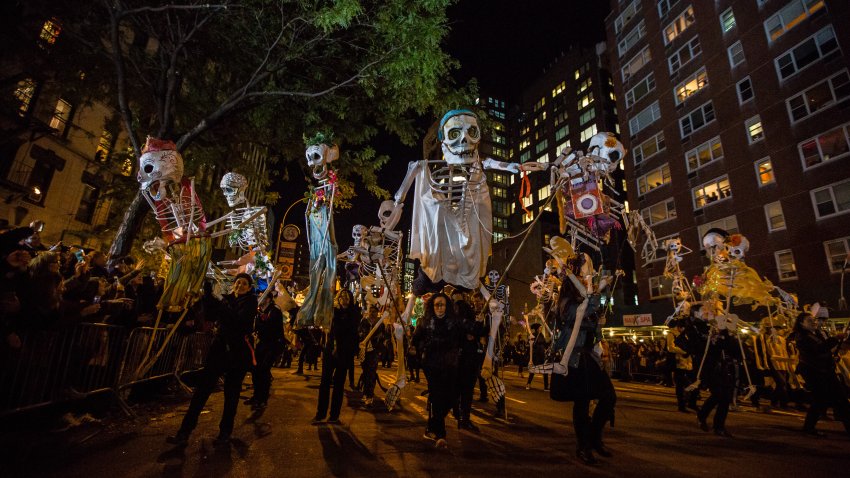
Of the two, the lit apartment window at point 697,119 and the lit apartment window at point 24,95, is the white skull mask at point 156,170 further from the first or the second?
the lit apartment window at point 697,119

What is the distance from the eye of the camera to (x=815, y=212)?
2014 cm

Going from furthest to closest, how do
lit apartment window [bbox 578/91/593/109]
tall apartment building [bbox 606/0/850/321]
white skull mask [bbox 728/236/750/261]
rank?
lit apartment window [bbox 578/91/593/109]
tall apartment building [bbox 606/0/850/321]
white skull mask [bbox 728/236/750/261]

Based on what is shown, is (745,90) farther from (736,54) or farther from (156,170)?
(156,170)

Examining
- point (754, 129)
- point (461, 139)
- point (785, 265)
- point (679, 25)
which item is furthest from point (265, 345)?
point (679, 25)

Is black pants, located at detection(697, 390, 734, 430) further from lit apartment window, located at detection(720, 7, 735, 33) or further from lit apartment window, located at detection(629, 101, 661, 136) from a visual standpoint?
lit apartment window, located at detection(629, 101, 661, 136)

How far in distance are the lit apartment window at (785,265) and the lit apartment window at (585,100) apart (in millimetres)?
41649

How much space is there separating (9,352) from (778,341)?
1582 centimetres

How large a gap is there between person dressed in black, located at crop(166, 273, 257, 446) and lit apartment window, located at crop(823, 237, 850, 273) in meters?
25.5

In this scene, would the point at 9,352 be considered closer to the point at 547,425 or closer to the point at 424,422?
the point at 424,422

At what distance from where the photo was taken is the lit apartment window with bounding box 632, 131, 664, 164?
1203 inches

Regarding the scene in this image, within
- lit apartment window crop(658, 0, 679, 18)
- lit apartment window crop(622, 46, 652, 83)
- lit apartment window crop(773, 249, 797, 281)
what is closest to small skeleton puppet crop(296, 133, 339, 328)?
lit apartment window crop(773, 249, 797, 281)

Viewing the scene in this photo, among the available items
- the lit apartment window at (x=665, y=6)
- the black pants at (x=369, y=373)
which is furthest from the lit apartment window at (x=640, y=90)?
the black pants at (x=369, y=373)

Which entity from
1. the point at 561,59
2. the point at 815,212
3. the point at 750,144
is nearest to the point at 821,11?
the point at 750,144

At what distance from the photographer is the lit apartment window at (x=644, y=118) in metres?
31.4
